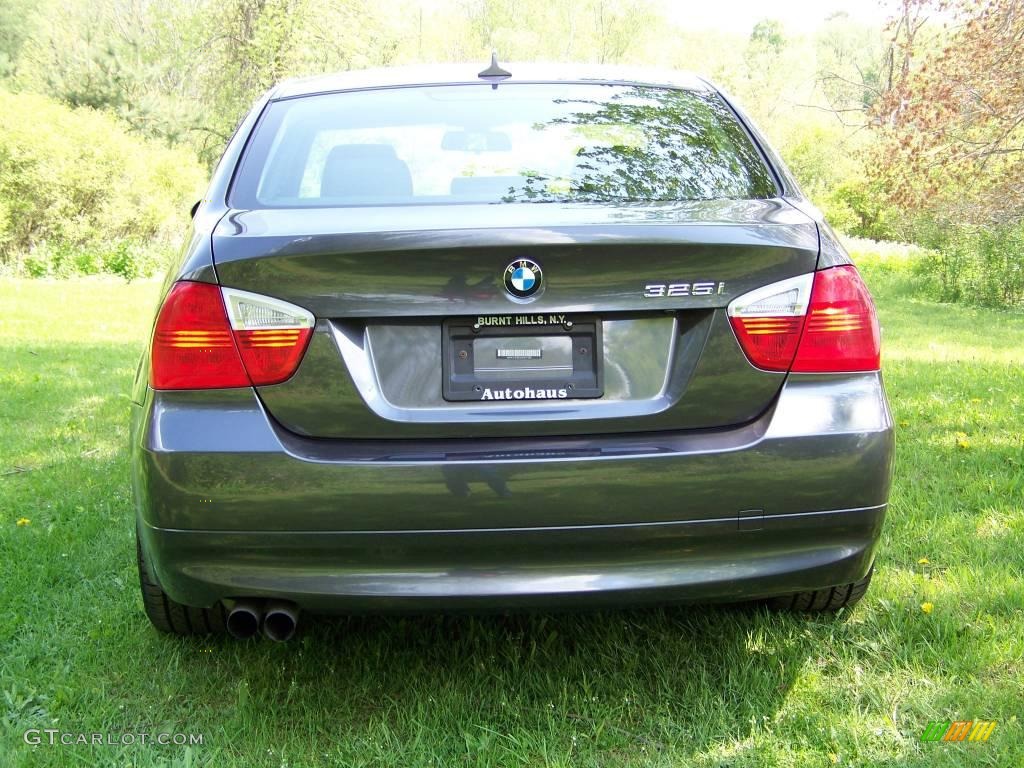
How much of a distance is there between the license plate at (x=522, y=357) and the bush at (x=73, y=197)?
17.7m

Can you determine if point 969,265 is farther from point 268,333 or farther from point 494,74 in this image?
point 268,333

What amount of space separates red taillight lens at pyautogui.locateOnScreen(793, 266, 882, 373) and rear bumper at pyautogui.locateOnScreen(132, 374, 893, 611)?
0.15ft

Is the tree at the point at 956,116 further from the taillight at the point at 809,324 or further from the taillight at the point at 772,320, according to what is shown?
the taillight at the point at 772,320

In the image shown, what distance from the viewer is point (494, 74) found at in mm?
3115

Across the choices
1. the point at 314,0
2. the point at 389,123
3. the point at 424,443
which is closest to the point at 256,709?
the point at 424,443

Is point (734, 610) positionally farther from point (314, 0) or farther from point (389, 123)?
point (314, 0)

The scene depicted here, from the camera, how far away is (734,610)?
3.07 m

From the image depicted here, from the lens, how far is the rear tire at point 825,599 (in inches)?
111

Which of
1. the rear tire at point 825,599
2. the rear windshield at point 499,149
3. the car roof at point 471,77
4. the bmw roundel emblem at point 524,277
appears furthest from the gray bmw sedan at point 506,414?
the car roof at point 471,77

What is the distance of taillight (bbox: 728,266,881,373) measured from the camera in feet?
6.95

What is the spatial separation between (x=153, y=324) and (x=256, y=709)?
104 cm

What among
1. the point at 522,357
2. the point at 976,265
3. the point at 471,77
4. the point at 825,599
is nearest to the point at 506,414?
the point at 522,357

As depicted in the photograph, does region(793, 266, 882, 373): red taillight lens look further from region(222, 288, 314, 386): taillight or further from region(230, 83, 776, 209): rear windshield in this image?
region(222, 288, 314, 386): taillight

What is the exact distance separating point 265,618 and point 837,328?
1.45m
